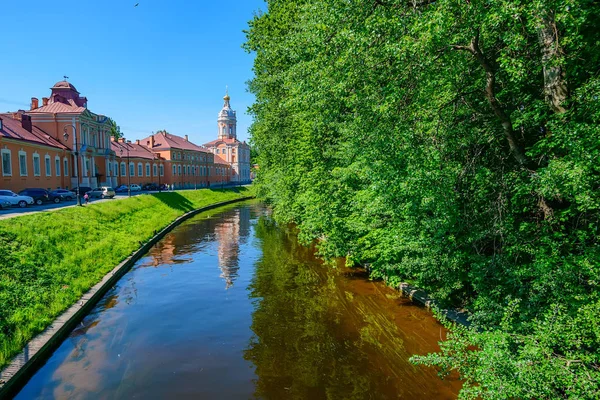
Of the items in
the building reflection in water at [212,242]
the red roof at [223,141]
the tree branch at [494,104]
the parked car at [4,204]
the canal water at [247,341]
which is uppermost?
the red roof at [223,141]

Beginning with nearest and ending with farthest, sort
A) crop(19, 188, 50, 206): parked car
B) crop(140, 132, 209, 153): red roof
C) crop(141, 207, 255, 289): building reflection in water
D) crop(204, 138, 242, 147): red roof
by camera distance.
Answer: crop(141, 207, 255, 289): building reflection in water, crop(19, 188, 50, 206): parked car, crop(140, 132, 209, 153): red roof, crop(204, 138, 242, 147): red roof

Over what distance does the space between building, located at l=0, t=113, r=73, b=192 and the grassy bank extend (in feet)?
44.1

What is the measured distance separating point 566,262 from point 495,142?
3.30 meters

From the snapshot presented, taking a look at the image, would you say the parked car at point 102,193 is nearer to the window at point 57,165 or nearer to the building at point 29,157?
the building at point 29,157

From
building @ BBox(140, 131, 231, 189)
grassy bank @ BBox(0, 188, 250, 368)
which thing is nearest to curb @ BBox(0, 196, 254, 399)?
grassy bank @ BBox(0, 188, 250, 368)

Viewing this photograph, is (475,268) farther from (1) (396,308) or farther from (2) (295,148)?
(2) (295,148)

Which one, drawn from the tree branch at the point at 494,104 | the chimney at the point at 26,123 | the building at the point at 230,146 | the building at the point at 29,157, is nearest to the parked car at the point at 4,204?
the building at the point at 29,157

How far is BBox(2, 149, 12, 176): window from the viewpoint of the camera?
3197cm

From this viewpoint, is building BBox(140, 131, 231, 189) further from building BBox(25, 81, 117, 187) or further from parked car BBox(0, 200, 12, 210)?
parked car BBox(0, 200, 12, 210)

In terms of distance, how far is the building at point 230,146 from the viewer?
10738 cm

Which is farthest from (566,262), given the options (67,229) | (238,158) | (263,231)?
(238,158)

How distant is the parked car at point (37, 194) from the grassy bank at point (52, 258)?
9.03 metres

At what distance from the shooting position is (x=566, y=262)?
6039 millimetres

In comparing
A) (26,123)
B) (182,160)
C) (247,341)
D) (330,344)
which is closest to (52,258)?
(247,341)
